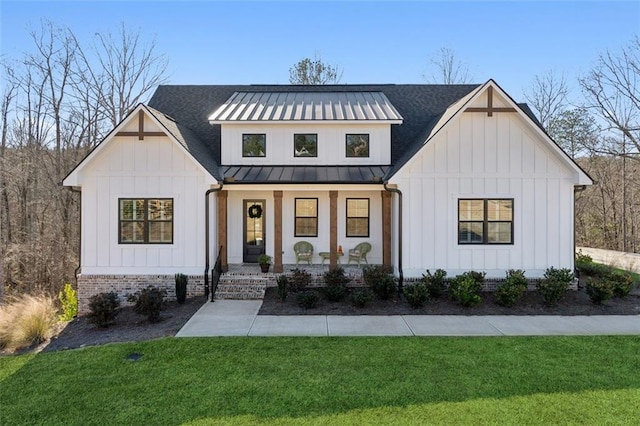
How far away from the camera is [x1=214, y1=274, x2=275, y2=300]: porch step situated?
10742 millimetres

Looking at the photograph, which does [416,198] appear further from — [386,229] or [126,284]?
[126,284]

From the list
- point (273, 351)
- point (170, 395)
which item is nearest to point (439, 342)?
point (273, 351)

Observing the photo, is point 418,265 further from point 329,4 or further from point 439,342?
point 329,4

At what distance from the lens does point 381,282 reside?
1023cm

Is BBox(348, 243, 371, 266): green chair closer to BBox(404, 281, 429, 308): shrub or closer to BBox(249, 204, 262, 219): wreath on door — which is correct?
BBox(404, 281, 429, 308): shrub

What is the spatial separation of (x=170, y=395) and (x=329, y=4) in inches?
496

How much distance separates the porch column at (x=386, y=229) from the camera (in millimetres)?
11742

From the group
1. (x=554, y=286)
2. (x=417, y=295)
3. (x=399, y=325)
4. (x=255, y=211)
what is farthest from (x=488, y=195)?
(x=255, y=211)

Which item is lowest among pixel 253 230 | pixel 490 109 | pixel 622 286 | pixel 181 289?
pixel 181 289

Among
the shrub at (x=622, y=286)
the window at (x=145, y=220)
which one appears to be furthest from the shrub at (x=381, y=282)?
the shrub at (x=622, y=286)

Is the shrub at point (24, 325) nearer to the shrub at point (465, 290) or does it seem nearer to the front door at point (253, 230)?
the front door at point (253, 230)

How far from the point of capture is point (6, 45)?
19.6 m

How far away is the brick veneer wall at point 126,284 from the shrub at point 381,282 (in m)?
5.03

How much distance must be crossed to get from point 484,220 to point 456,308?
301 cm
